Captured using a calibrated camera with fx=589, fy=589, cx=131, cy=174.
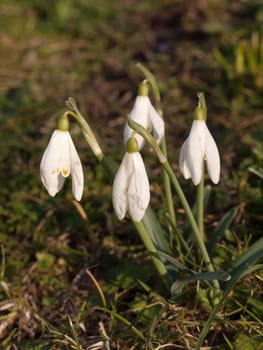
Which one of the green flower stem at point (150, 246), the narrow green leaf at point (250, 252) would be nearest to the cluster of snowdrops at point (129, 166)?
the green flower stem at point (150, 246)

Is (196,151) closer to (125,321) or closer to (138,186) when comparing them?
(138,186)

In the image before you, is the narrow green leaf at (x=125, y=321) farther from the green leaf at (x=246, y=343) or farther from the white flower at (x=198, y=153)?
the white flower at (x=198, y=153)

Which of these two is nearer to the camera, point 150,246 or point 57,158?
point 57,158

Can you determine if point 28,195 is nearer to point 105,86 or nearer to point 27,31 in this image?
point 105,86

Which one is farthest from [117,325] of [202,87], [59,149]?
[202,87]

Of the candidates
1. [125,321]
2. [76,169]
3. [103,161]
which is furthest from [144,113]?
[125,321]

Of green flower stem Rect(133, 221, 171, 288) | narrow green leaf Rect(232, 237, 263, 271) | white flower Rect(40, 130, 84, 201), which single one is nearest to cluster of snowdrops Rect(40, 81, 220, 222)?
white flower Rect(40, 130, 84, 201)
